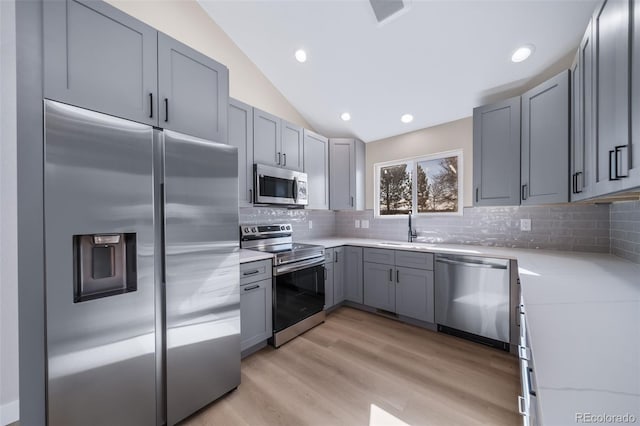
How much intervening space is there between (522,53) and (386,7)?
50.5 inches

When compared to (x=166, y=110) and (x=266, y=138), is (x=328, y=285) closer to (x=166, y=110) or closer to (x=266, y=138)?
(x=266, y=138)

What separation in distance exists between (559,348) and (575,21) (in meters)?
2.53

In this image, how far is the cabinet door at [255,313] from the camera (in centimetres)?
207

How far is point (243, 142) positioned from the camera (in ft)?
8.11

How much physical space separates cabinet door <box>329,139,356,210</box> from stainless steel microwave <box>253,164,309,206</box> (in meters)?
0.65

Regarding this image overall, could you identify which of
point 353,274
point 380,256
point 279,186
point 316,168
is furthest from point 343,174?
point 353,274

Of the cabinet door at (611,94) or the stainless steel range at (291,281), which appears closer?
the cabinet door at (611,94)

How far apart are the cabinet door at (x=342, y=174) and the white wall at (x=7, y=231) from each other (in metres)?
2.99

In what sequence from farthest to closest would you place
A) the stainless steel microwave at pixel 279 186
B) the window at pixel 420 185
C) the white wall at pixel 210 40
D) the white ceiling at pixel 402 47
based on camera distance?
1. the window at pixel 420 185
2. the stainless steel microwave at pixel 279 186
3. the white wall at pixel 210 40
4. the white ceiling at pixel 402 47

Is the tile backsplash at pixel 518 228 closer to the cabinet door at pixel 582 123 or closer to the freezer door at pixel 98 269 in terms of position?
the cabinet door at pixel 582 123

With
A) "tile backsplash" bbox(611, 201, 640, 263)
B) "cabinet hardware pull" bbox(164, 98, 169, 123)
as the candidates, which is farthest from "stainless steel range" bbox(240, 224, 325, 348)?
"tile backsplash" bbox(611, 201, 640, 263)

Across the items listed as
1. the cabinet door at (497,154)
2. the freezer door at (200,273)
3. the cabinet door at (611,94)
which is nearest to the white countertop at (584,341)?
the cabinet door at (611,94)

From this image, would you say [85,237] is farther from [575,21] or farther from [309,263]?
[575,21]

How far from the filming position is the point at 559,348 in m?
0.65
